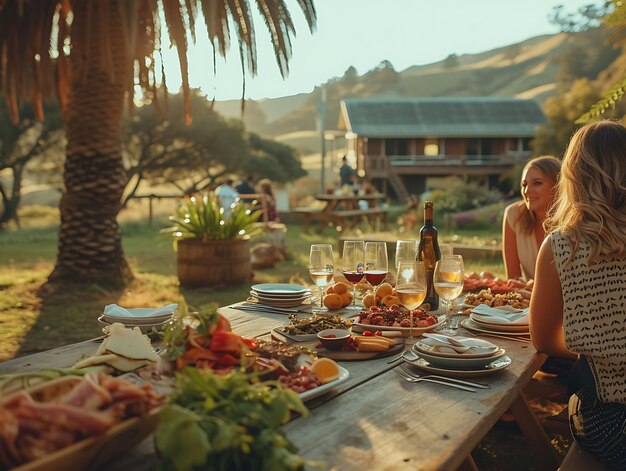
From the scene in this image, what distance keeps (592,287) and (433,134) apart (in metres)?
35.7

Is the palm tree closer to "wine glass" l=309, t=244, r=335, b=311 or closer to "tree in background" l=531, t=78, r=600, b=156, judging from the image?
"wine glass" l=309, t=244, r=335, b=311

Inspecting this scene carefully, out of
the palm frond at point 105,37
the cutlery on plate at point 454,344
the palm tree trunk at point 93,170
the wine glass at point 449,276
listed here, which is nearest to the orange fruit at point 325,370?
the cutlery on plate at point 454,344

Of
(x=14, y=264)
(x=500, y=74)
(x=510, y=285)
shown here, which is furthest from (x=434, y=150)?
(x=500, y=74)

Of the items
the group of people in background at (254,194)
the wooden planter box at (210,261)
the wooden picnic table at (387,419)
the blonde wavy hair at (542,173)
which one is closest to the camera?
the wooden picnic table at (387,419)

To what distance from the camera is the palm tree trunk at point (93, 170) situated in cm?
862

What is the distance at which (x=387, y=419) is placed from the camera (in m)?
1.90

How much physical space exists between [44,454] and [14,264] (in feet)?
41.9

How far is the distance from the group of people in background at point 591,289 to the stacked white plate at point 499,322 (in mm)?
297

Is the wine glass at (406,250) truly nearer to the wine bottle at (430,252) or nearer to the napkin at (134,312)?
the wine bottle at (430,252)

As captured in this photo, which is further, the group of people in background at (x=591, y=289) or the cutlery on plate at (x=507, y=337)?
the cutlery on plate at (x=507, y=337)

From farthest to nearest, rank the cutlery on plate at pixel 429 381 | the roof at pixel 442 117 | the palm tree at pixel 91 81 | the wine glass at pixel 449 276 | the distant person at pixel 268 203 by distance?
the roof at pixel 442 117
the distant person at pixel 268 203
the palm tree at pixel 91 81
the wine glass at pixel 449 276
the cutlery on plate at pixel 429 381

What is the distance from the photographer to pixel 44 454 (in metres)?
1.35

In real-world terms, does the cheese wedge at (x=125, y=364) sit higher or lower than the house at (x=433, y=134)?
lower

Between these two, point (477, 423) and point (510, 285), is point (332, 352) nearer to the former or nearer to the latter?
point (477, 423)
